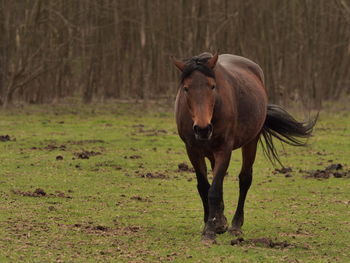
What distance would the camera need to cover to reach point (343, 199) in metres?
11.6

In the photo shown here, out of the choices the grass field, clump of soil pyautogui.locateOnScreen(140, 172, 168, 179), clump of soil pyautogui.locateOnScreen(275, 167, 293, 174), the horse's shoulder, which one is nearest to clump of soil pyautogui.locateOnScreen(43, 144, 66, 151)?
the grass field

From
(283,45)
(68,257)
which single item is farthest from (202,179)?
(283,45)

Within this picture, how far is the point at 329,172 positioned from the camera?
47.4ft

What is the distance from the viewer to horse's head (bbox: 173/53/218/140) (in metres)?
7.40

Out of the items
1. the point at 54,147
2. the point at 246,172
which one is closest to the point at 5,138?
the point at 54,147

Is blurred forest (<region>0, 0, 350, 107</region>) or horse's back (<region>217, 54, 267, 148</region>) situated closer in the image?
horse's back (<region>217, 54, 267, 148</region>)

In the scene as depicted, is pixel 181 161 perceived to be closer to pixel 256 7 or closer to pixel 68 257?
pixel 68 257

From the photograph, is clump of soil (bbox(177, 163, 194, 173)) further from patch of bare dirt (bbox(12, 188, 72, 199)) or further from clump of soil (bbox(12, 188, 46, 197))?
clump of soil (bbox(12, 188, 46, 197))

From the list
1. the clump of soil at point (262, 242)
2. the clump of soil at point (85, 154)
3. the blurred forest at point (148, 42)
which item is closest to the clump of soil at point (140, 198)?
the clump of soil at point (262, 242)

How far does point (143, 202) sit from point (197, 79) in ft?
12.2

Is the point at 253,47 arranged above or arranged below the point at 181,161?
above

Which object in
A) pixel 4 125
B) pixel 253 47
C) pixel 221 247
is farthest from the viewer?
pixel 253 47

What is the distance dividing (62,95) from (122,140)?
2094 centimetres

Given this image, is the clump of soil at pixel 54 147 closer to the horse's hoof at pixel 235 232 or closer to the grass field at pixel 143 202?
the grass field at pixel 143 202
